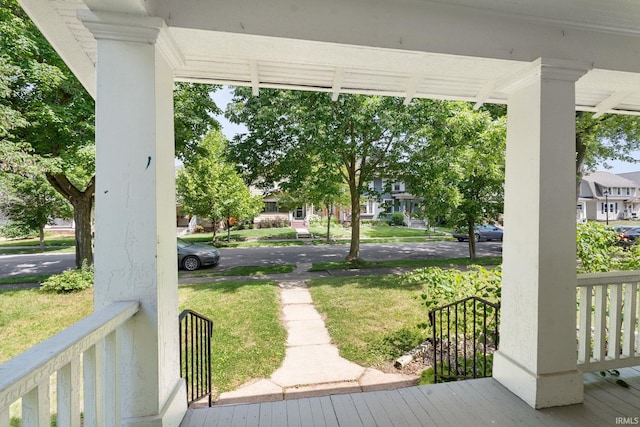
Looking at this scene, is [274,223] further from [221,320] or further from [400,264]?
[221,320]

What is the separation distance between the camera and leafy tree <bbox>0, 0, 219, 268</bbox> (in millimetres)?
5676

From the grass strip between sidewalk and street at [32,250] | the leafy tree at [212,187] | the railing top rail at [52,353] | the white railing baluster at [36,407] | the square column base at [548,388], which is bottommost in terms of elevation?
the grass strip between sidewalk and street at [32,250]

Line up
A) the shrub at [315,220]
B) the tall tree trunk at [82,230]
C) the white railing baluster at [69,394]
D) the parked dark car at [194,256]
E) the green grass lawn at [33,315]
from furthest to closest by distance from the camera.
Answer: the shrub at [315,220]
the parked dark car at [194,256]
the tall tree trunk at [82,230]
the green grass lawn at [33,315]
the white railing baluster at [69,394]

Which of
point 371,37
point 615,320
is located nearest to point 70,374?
point 371,37

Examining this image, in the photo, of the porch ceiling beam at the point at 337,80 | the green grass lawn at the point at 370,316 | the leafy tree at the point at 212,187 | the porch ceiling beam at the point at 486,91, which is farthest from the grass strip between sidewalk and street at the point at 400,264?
the porch ceiling beam at the point at 337,80

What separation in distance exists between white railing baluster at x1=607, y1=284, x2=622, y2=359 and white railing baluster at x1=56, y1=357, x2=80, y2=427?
3.55 meters

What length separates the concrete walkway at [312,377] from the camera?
310 centimetres

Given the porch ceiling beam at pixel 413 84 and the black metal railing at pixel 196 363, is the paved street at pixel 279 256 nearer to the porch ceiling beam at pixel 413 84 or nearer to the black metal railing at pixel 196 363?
the black metal railing at pixel 196 363

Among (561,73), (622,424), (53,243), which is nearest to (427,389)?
(622,424)

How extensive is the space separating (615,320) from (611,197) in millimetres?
39998

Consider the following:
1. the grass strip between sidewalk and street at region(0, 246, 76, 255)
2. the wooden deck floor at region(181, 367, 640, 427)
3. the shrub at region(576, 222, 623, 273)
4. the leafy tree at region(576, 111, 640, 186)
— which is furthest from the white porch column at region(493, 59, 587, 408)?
the grass strip between sidewalk and street at region(0, 246, 76, 255)

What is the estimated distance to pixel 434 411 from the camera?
6.88 ft

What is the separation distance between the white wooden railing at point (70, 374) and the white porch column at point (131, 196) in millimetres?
127

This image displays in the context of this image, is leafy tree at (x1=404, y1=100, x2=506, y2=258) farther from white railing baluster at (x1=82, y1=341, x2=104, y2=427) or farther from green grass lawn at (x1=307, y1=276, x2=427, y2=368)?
white railing baluster at (x1=82, y1=341, x2=104, y2=427)
